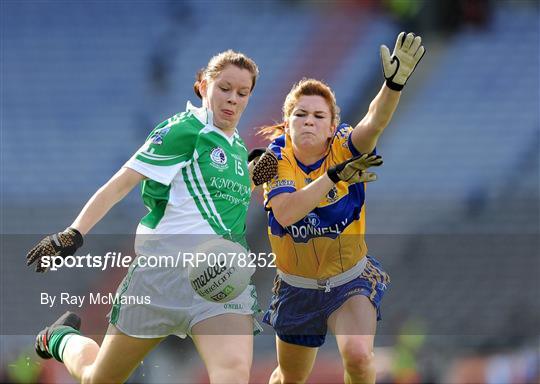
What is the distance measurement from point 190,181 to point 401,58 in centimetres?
107

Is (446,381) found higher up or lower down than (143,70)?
lower down

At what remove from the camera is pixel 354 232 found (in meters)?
4.43

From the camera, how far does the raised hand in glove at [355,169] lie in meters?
3.89

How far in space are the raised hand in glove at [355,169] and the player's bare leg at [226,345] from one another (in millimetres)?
782

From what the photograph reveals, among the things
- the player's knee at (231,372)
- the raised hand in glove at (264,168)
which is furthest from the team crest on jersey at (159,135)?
the player's knee at (231,372)

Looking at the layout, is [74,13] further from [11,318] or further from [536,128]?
[536,128]

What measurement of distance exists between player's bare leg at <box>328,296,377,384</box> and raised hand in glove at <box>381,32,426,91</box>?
1074mm

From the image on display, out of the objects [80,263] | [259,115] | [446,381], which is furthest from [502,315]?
[80,263]

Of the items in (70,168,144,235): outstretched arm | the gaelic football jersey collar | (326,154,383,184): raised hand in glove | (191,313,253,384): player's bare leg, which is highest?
the gaelic football jersey collar

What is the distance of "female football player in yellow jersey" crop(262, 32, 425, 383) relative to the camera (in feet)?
13.8

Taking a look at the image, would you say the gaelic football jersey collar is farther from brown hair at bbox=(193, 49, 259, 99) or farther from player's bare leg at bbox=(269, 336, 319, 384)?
player's bare leg at bbox=(269, 336, 319, 384)

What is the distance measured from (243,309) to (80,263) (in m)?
5.38

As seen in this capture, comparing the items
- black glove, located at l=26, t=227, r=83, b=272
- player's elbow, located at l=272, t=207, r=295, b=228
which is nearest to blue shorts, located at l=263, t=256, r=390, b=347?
player's elbow, located at l=272, t=207, r=295, b=228

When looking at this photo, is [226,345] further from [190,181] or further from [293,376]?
[293,376]
